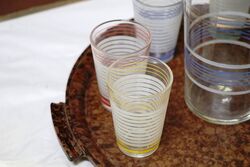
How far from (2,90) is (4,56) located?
0.08 m

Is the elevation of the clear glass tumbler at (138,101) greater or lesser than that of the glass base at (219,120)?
greater

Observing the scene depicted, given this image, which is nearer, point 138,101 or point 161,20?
point 138,101

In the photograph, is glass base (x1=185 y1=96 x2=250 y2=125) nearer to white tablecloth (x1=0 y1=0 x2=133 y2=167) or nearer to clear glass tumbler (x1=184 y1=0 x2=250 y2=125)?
clear glass tumbler (x1=184 y1=0 x2=250 y2=125)

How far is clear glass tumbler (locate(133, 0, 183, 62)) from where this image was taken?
21.6 inches

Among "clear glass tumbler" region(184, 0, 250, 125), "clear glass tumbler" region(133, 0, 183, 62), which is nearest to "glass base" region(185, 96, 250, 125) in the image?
"clear glass tumbler" region(184, 0, 250, 125)

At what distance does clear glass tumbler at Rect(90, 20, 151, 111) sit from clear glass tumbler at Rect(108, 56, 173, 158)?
1.1 inches

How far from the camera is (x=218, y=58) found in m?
0.60

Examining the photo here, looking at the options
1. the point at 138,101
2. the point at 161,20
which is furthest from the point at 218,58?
the point at 138,101

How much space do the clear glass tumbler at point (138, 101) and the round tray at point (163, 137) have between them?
0.02 m

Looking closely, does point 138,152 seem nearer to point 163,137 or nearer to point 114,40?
point 163,137

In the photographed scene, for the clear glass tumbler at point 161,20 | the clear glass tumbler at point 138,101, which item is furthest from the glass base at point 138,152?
the clear glass tumbler at point 161,20

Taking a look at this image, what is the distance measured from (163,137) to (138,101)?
8 centimetres

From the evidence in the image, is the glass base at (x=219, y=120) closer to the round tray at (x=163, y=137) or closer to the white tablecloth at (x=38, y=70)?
the round tray at (x=163, y=137)

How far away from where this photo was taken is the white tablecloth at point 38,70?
20.7 inches
